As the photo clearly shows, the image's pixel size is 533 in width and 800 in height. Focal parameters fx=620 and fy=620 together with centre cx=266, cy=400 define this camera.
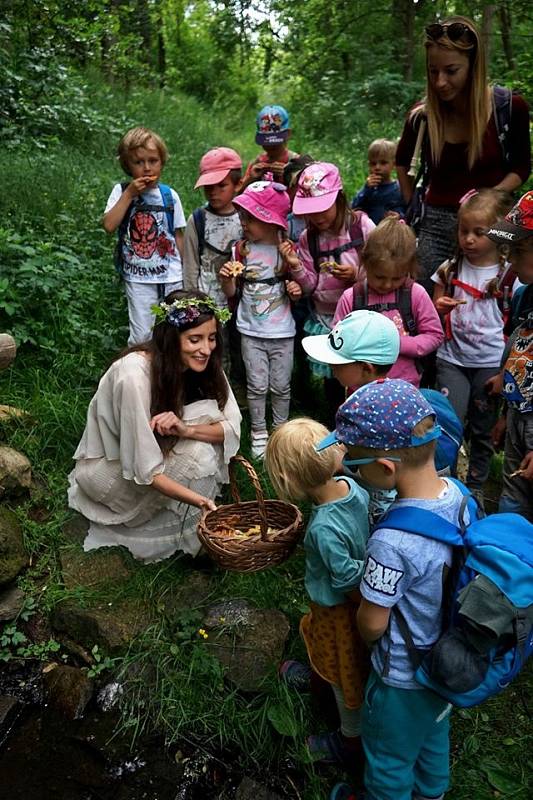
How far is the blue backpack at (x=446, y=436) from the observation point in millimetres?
2520

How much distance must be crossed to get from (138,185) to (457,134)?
1968mm

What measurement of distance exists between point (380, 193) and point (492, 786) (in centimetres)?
404

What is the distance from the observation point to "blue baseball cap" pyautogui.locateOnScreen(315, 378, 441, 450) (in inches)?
65.0

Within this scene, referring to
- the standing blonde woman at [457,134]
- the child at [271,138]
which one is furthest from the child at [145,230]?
the standing blonde woman at [457,134]

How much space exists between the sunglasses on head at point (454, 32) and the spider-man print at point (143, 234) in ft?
6.66

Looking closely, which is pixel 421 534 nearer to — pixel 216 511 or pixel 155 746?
pixel 216 511

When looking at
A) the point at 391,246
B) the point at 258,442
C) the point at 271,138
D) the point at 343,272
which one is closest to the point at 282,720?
the point at 258,442

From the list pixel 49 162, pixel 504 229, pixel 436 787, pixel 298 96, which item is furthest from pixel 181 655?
pixel 298 96

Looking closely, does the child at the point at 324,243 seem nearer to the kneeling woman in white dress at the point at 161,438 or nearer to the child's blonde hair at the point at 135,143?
the kneeling woman in white dress at the point at 161,438

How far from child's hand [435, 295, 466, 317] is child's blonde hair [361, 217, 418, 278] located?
309 millimetres

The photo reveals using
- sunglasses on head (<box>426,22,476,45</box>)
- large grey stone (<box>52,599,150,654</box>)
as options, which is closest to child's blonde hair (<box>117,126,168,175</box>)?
sunglasses on head (<box>426,22,476,45</box>)

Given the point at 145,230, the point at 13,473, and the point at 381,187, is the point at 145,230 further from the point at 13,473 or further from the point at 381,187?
the point at 381,187

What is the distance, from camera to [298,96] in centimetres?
1399

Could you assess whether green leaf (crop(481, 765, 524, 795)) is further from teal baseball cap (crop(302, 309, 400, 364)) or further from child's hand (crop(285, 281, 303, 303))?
child's hand (crop(285, 281, 303, 303))
